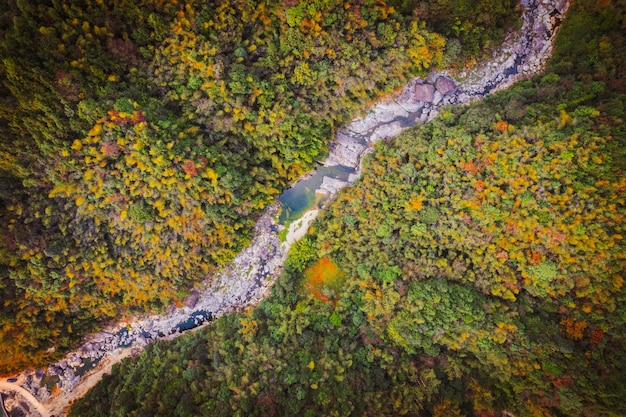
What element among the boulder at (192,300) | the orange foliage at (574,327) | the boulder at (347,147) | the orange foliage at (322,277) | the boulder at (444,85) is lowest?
the boulder at (192,300)

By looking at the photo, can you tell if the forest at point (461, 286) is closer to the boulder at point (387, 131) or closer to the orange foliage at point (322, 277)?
the orange foliage at point (322, 277)

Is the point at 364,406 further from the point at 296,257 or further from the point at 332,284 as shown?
the point at 296,257

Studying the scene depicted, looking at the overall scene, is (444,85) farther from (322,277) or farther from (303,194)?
(322,277)

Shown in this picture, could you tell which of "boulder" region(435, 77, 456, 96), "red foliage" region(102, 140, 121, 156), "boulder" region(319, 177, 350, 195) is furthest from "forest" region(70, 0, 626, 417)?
"red foliage" region(102, 140, 121, 156)

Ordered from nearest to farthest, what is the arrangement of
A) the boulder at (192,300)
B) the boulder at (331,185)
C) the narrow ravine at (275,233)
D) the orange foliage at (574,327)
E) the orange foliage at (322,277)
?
the orange foliage at (574,327), the orange foliage at (322,277), the narrow ravine at (275,233), the boulder at (331,185), the boulder at (192,300)

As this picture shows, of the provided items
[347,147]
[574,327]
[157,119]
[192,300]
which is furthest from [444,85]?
[192,300]

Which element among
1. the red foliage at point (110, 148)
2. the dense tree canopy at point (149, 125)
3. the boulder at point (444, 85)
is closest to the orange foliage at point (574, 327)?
the boulder at point (444, 85)

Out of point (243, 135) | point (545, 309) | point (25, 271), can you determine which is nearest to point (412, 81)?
point (243, 135)
